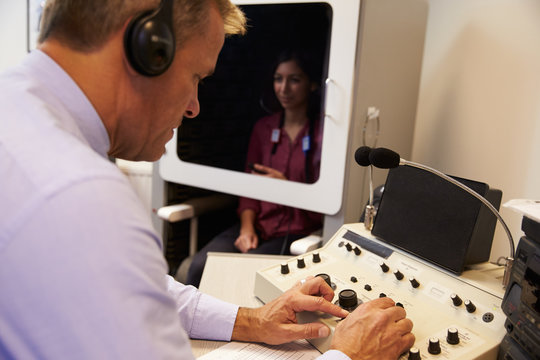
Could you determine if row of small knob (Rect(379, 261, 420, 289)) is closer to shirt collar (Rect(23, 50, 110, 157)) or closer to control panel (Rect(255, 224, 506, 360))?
control panel (Rect(255, 224, 506, 360))

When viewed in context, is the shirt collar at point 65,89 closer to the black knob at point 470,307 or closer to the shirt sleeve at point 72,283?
the shirt sleeve at point 72,283

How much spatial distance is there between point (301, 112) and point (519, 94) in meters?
0.70

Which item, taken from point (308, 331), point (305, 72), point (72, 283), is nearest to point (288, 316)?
point (308, 331)

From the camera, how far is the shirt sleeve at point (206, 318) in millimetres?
867

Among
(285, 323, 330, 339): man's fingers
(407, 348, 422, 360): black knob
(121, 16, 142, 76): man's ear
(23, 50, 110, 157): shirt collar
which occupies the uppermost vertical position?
(121, 16, 142, 76): man's ear

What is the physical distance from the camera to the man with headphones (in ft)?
1.29

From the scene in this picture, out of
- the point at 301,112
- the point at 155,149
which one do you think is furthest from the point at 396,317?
the point at 301,112

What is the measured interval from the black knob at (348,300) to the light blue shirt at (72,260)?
476 millimetres

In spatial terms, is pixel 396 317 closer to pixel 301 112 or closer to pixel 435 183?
pixel 435 183

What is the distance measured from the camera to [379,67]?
1.38 m

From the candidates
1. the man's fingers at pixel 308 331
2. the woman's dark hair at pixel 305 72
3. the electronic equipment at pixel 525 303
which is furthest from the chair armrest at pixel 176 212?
the electronic equipment at pixel 525 303

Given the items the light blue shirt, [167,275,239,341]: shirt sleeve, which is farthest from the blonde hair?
[167,275,239,341]: shirt sleeve

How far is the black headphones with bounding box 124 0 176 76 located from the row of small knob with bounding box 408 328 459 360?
603mm

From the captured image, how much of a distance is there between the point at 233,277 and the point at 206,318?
0.32 m
